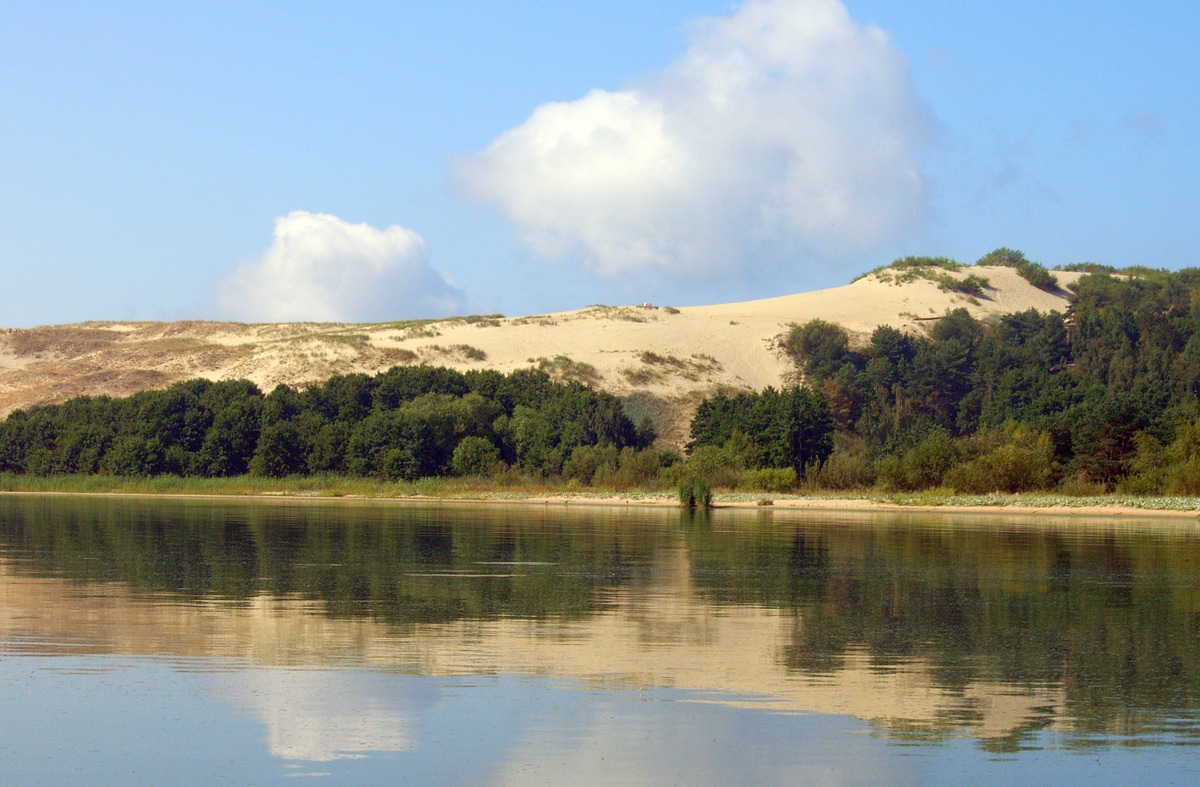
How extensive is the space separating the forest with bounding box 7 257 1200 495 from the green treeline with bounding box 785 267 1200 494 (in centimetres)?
14

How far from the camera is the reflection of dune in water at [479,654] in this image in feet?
36.4

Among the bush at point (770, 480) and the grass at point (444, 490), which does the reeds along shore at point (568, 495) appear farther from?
the bush at point (770, 480)

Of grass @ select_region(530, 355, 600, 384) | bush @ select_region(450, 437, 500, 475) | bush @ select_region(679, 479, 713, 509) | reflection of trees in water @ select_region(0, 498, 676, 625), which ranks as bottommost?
reflection of trees in water @ select_region(0, 498, 676, 625)

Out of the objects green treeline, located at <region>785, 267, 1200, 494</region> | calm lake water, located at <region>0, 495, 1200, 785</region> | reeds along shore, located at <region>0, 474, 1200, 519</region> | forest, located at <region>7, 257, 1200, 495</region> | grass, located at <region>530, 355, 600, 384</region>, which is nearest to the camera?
calm lake water, located at <region>0, 495, 1200, 785</region>

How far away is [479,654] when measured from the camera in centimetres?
1421

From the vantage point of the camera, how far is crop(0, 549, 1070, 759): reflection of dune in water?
1110cm

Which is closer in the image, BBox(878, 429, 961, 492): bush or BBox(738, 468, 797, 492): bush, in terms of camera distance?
BBox(878, 429, 961, 492): bush

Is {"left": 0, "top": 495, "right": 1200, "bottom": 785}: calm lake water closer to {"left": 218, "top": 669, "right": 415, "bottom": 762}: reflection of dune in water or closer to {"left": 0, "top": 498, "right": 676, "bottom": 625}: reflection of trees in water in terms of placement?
{"left": 218, "top": 669, "right": 415, "bottom": 762}: reflection of dune in water

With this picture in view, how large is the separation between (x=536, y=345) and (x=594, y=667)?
9429cm

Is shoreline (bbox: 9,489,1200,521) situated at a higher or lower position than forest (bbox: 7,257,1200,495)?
lower

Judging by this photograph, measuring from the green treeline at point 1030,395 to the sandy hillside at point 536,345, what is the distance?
257 inches

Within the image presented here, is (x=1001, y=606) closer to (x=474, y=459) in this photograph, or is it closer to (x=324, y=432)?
(x=474, y=459)

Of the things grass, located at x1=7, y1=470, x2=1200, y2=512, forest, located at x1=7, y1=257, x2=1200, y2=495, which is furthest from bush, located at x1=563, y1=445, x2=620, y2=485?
grass, located at x1=7, y1=470, x2=1200, y2=512

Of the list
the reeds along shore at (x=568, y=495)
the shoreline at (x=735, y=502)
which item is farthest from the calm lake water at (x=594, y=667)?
the reeds along shore at (x=568, y=495)
